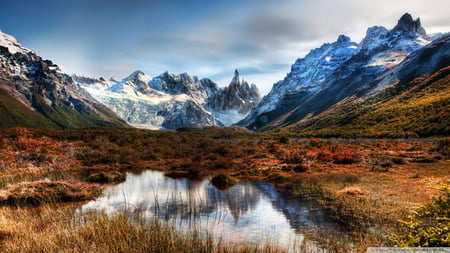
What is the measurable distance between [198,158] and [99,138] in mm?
29620

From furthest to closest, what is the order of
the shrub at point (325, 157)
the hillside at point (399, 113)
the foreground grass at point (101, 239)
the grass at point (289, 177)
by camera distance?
the hillside at point (399, 113) → the shrub at point (325, 157) → the grass at point (289, 177) → the foreground grass at point (101, 239)

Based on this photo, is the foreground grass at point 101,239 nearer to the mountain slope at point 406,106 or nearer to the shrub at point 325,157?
the shrub at point 325,157

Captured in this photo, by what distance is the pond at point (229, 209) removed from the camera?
13.3 m

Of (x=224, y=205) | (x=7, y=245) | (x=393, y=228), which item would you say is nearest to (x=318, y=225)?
(x=393, y=228)

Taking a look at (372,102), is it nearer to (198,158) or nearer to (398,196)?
(198,158)

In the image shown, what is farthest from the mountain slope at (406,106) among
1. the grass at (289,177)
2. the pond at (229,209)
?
the pond at (229,209)

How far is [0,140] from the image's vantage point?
46.1 metres

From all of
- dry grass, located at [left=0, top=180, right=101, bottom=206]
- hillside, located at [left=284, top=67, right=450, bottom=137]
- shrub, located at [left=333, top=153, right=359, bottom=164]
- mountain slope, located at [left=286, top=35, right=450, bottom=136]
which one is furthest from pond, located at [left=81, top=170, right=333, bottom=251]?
mountain slope, located at [left=286, top=35, right=450, bottom=136]

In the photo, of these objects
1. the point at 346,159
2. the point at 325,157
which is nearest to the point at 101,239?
the point at 346,159

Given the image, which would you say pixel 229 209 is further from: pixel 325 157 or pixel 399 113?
pixel 399 113

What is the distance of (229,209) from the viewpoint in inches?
707

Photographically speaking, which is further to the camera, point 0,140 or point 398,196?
point 0,140

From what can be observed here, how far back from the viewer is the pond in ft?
43.6

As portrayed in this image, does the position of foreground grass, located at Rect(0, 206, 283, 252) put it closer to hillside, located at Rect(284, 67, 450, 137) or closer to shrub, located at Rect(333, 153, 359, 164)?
shrub, located at Rect(333, 153, 359, 164)
